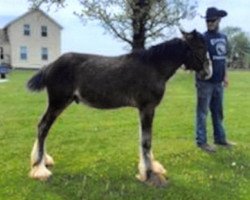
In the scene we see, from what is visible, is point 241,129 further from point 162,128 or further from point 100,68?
point 100,68

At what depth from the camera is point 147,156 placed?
936cm

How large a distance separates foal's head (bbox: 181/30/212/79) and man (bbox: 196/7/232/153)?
A: 104 centimetres

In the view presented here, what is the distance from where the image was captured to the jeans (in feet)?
35.7

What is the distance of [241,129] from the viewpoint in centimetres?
1516

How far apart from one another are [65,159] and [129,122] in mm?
5638

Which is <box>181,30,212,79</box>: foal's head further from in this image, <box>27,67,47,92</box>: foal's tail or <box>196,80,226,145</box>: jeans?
<box>27,67,47,92</box>: foal's tail

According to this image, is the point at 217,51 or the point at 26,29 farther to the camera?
the point at 26,29

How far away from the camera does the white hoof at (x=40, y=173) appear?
9.59 m

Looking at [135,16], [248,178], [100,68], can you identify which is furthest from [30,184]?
[135,16]

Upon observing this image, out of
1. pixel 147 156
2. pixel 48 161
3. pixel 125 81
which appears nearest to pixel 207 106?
pixel 147 156

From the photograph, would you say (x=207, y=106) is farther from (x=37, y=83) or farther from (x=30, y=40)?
(x=30, y=40)

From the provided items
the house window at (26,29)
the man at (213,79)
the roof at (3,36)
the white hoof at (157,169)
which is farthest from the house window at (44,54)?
the white hoof at (157,169)

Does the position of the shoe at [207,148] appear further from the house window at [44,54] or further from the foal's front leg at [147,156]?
the house window at [44,54]

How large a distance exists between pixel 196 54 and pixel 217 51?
1465 millimetres
